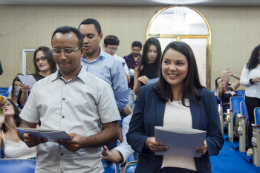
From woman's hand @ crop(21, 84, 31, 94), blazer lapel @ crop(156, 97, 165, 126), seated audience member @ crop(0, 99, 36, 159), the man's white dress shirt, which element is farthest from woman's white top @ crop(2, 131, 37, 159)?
blazer lapel @ crop(156, 97, 165, 126)

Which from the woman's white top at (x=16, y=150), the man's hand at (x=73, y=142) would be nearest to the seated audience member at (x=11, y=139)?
the woman's white top at (x=16, y=150)

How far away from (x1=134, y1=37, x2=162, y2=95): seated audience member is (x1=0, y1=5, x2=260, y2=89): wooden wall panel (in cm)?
535

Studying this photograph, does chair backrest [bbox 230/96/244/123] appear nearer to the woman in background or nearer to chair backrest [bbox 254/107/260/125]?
the woman in background

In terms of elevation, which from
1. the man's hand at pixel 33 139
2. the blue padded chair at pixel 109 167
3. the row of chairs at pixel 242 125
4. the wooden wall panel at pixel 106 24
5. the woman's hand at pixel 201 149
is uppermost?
the wooden wall panel at pixel 106 24

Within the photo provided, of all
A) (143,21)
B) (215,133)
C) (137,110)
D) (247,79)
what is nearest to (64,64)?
(137,110)

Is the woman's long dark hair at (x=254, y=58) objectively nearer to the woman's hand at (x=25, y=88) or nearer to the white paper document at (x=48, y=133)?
the woman's hand at (x=25, y=88)

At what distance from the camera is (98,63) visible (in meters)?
2.04

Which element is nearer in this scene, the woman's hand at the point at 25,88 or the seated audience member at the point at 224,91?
the woman's hand at the point at 25,88

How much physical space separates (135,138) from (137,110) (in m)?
0.15

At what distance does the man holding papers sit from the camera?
50.4 inches

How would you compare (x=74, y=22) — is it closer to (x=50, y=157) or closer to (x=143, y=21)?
(x=143, y=21)

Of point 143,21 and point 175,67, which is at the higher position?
point 143,21

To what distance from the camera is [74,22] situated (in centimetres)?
804

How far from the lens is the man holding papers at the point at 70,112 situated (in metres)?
1.28
